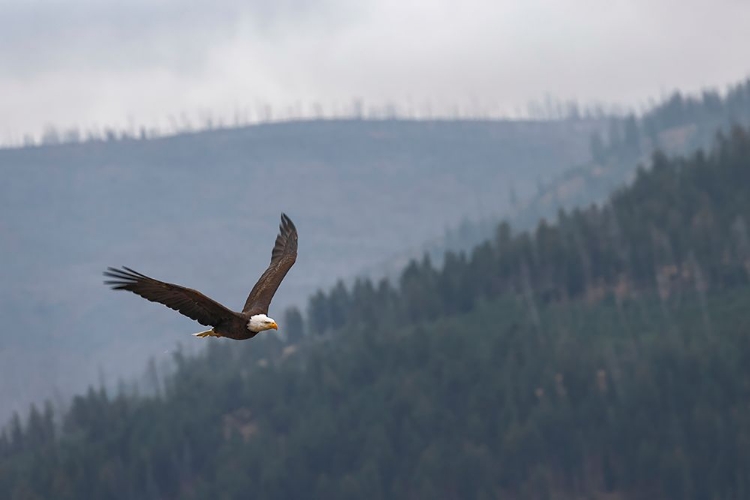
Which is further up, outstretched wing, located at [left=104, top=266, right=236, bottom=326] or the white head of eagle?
outstretched wing, located at [left=104, top=266, right=236, bottom=326]

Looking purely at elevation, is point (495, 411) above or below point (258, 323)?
above

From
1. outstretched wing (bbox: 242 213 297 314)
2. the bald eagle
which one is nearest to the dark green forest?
outstretched wing (bbox: 242 213 297 314)

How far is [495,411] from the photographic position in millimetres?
172000

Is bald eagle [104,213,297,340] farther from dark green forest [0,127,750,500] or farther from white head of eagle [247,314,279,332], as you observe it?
dark green forest [0,127,750,500]

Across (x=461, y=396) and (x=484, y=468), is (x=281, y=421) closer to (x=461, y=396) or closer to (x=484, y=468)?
(x=461, y=396)

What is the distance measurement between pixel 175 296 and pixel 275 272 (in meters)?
6.33

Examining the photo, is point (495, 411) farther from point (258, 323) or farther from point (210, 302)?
point (210, 302)

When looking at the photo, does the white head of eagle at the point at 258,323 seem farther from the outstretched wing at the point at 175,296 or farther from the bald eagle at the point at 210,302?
the outstretched wing at the point at 175,296

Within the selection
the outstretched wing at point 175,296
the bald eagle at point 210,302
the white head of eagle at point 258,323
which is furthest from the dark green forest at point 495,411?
the outstretched wing at point 175,296

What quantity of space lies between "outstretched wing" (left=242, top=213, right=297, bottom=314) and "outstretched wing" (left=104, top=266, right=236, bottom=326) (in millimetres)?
2118

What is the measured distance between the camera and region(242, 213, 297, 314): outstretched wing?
3416cm

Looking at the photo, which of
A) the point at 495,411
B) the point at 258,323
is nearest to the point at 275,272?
the point at 258,323

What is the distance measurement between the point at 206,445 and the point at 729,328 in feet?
217

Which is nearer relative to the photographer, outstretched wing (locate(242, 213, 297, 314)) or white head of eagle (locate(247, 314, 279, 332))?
white head of eagle (locate(247, 314, 279, 332))
